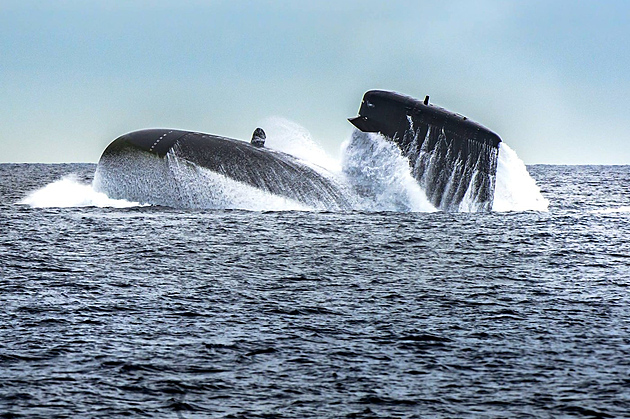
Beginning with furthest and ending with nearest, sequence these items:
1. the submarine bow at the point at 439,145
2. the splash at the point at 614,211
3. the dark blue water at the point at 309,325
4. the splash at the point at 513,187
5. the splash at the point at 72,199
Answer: the splash at the point at 614,211 → the splash at the point at 72,199 → the splash at the point at 513,187 → the submarine bow at the point at 439,145 → the dark blue water at the point at 309,325

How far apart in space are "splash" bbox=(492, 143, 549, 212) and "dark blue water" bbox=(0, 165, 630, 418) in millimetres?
9360

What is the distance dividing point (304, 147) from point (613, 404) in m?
39.4

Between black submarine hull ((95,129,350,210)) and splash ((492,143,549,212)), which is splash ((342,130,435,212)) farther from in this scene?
splash ((492,143,549,212))

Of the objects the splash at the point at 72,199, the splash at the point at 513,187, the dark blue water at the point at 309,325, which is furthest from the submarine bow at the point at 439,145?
the splash at the point at 72,199

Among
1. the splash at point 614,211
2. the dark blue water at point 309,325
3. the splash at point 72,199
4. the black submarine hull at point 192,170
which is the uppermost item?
the black submarine hull at point 192,170

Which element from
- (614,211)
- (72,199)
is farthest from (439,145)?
(72,199)

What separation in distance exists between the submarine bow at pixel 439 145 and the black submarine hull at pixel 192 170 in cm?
426

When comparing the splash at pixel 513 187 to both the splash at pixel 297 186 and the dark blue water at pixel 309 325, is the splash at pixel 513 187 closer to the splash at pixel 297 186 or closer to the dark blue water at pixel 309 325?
the splash at pixel 297 186

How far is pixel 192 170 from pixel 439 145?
12261 millimetres

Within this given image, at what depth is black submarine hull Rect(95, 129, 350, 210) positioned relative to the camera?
40991 mm

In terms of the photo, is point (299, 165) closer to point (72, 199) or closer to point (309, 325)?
point (72, 199)

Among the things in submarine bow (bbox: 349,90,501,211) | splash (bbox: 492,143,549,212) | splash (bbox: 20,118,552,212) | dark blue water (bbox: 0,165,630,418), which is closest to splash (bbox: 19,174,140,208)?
splash (bbox: 20,118,552,212)

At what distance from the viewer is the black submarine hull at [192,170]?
41.0 m

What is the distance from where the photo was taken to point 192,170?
134ft
